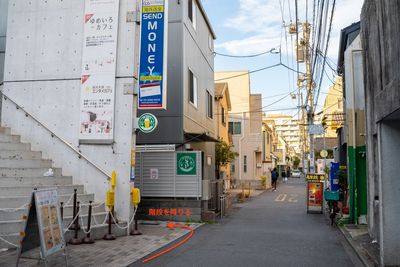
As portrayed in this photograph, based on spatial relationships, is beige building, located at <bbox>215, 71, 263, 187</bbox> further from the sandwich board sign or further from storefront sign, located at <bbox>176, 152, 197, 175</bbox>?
the sandwich board sign

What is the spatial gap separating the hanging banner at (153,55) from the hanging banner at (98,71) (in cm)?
84

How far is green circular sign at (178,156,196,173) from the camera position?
49.6 feet

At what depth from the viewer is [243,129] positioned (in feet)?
137

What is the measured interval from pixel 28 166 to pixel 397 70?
9827 mm

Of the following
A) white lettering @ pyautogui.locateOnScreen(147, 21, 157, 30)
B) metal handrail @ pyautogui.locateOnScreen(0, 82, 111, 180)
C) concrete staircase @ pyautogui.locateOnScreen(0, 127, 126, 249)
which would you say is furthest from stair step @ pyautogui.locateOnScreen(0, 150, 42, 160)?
white lettering @ pyautogui.locateOnScreen(147, 21, 157, 30)

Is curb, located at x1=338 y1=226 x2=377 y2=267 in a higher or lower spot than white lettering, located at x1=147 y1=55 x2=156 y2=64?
lower

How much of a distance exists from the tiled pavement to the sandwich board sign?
0.65m

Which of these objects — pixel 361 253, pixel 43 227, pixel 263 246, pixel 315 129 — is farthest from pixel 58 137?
pixel 315 129

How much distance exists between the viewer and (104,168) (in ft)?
40.3

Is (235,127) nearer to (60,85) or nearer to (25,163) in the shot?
(60,85)

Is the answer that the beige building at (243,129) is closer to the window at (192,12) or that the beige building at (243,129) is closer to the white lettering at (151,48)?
the window at (192,12)

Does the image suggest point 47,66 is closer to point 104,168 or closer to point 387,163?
point 104,168

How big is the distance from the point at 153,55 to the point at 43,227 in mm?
6786

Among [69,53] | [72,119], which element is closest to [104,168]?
[72,119]
